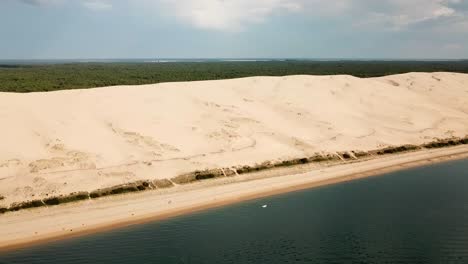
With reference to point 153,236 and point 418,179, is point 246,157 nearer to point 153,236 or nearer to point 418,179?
point 418,179

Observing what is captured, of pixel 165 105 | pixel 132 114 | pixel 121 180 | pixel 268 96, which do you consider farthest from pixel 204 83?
pixel 121 180

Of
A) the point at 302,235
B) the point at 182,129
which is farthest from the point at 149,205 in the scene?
the point at 182,129

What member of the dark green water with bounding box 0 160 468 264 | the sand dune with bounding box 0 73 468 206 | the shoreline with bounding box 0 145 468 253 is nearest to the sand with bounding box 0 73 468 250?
the sand dune with bounding box 0 73 468 206

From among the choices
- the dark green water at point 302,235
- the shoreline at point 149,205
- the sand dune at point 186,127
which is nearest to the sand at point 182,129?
the sand dune at point 186,127

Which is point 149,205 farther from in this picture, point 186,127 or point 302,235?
point 186,127

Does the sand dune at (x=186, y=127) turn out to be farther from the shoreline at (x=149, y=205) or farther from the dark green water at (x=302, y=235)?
the dark green water at (x=302, y=235)
